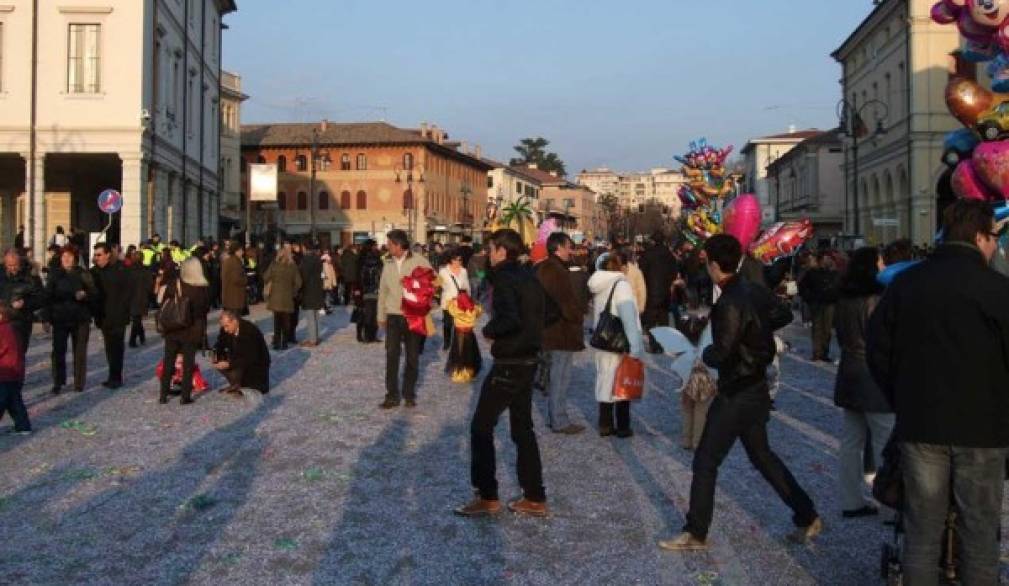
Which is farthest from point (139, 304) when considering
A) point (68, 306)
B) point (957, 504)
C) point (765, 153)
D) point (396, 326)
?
point (765, 153)

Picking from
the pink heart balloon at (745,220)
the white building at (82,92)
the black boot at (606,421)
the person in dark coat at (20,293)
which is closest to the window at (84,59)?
the white building at (82,92)

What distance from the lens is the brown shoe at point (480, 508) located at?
6.43 meters

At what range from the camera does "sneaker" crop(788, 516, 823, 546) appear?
579cm

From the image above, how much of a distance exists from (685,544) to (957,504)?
194cm

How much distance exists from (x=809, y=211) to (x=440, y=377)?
6966 cm

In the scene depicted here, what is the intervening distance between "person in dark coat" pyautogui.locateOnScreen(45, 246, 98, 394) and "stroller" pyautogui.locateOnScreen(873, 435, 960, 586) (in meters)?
9.58

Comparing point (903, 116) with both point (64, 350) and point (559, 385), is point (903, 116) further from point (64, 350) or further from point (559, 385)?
point (64, 350)

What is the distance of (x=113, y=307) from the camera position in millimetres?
11906

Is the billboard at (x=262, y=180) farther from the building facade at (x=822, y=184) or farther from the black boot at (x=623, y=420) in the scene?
the building facade at (x=822, y=184)

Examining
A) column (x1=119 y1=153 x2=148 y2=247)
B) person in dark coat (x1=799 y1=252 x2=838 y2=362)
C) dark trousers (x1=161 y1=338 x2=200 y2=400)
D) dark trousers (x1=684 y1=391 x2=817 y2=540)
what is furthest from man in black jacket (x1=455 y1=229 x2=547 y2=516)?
column (x1=119 y1=153 x2=148 y2=247)

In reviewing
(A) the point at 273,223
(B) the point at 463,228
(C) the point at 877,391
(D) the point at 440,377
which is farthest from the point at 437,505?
(B) the point at 463,228

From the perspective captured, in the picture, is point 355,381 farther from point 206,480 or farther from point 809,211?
point 809,211

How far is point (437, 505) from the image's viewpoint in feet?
22.2

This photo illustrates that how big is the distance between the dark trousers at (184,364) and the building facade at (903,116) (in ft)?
129
